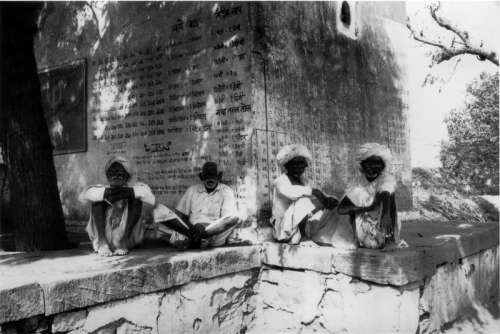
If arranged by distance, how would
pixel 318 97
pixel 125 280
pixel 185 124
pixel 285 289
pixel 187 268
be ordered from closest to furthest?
pixel 125 280 → pixel 187 268 → pixel 285 289 → pixel 185 124 → pixel 318 97

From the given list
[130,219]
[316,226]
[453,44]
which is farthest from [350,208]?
[453,44]

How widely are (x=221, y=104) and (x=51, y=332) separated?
309 centimetres

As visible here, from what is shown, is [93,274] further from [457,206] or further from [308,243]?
[457,206]

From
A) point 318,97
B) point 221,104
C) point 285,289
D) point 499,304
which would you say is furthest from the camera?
point 499,304

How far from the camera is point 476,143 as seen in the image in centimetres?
1917

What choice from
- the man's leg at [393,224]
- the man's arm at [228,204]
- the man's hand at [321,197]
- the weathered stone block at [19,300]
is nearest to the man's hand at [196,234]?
the man's arm at [228,204]

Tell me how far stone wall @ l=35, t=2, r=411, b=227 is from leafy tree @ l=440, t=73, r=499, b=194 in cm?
1322

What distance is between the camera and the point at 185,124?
18.4 ft

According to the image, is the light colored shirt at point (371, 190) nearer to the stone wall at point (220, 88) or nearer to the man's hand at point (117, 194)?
the stone wall at point (220, 88)

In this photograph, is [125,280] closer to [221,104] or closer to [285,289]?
[285,289]

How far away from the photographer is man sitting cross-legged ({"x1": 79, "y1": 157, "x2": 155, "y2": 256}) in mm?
4379

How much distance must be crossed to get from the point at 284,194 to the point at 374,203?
95cm

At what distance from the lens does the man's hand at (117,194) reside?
4.39 meters

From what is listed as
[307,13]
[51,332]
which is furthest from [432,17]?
[51,332]
